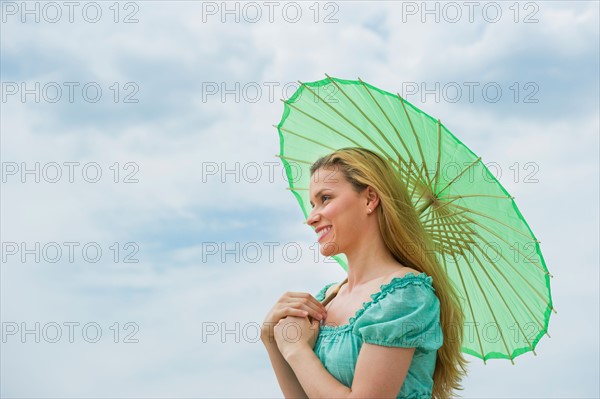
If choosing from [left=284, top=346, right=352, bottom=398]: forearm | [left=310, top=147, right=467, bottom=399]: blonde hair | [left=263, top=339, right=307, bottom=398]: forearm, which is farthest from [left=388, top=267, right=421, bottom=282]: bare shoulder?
[left=263, top=339, right=307, bottom=398]: forearm

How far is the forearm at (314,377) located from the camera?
2990mm

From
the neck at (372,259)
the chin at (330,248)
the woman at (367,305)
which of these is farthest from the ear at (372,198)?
the chin at (330,248)

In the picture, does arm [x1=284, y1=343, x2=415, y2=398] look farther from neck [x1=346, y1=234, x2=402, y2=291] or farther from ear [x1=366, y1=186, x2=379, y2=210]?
ear [x1=366, y1=186, x2=379, y2=210]

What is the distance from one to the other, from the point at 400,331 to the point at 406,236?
61cm

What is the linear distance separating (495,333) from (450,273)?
0.45 metres

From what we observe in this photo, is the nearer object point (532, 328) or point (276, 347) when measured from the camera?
point (276, 347)

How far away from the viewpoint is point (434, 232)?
390cm

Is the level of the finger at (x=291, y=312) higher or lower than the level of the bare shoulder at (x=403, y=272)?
lower

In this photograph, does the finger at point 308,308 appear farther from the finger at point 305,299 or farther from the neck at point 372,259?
the neck at point 372,259

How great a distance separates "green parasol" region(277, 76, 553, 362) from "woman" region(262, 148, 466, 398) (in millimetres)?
327

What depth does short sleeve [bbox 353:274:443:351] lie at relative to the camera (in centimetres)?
299

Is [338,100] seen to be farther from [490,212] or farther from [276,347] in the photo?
[276,347]

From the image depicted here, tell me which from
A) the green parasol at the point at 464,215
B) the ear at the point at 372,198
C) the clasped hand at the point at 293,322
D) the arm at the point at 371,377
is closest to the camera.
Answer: the arm at the point at 371,377

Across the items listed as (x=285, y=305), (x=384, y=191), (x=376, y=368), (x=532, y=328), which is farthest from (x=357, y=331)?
(x=532, y=328)
